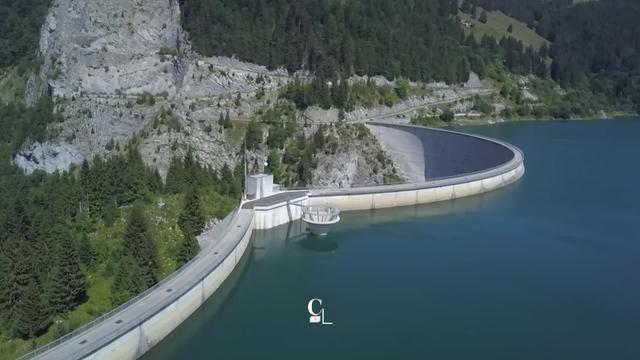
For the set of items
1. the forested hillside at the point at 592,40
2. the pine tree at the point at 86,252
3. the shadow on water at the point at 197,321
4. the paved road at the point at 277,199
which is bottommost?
the shadow on water at the point at 197,321

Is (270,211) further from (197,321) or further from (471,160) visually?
(471,160)

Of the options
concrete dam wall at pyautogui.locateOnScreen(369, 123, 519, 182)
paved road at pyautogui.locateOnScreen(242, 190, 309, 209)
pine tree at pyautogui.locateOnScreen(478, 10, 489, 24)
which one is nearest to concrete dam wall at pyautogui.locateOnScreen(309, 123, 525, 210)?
A: concrete dam wall at pyautogui.locateOnScreen(369, 123, 519, 182)

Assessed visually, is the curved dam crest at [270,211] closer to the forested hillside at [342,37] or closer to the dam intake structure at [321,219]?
the dam intake structure at [321,219]

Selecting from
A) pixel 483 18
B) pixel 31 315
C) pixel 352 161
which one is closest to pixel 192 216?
pixel 31 315

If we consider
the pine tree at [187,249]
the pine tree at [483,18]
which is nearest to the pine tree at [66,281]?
the pine tree at [187,249]

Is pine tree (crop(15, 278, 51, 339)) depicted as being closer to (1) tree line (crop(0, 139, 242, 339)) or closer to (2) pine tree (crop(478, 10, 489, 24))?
(1) tree line (crop(0, 139, 242, 339))
